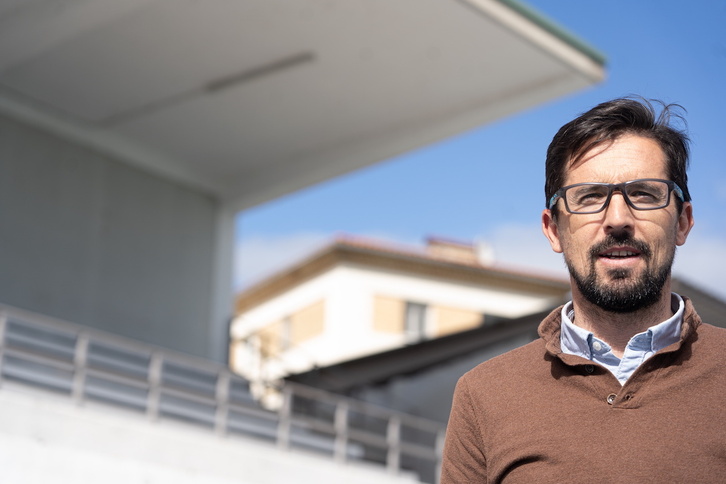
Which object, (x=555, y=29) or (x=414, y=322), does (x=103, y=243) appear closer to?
(x=555, y=29)

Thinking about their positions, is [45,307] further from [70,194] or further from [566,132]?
[566,132]

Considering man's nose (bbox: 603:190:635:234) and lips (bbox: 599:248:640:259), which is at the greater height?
man's nose (bbox: 603:190:635:234)

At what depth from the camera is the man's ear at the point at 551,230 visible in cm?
212

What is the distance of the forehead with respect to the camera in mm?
1990

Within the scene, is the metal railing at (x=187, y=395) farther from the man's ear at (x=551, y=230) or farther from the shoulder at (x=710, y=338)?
the shoulder at (x=710, y=338)

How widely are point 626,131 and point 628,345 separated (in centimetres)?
41

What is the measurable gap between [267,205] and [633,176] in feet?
57.8

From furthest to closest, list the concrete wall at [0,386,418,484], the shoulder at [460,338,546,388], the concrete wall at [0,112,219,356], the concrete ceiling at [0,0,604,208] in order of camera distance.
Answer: the concrete wall at [0,112,219,356] < the concrete ceiling at [0,0,604,208] < the concrete wall at [0,386,418,484] < the shoulder at [460,338,546,388]

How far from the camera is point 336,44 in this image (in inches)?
560

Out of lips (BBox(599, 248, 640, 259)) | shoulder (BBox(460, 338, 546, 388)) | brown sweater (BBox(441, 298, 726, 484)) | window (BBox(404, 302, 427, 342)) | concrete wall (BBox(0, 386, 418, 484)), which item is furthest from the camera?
window (BBox(404, 302, 427, 342))

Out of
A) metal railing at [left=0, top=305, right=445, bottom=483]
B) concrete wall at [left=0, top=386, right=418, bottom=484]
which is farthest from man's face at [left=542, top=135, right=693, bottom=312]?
metal railing at [left=0, top=305, right=445, bottom=483]

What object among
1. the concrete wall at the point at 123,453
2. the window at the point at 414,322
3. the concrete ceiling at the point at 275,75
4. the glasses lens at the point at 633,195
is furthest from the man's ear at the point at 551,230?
the window at the point at 414,322

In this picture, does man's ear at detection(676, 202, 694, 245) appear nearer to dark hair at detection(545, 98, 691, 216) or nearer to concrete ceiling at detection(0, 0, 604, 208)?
dark hair at detection(545, 98, 691, 216)

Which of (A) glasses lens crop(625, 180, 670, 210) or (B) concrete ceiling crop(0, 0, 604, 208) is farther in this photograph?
(B) concrete ceiling crop(0, 0, 604, 208)
